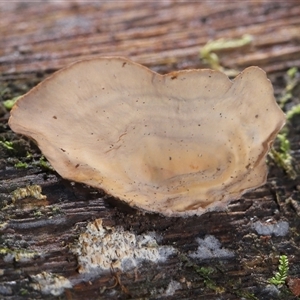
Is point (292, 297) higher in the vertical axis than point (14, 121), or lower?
lower

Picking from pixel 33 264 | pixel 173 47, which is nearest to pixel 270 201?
pixel 33 264

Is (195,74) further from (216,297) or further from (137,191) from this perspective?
(216,297)

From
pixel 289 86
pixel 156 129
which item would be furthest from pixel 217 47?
pixel 156 129

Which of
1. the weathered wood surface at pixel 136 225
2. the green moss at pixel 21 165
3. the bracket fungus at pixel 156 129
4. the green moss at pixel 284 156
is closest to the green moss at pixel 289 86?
the weathered wood surface at pixel 136 225

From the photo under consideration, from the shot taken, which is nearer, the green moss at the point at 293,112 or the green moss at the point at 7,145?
the green moss at the point at 7,145

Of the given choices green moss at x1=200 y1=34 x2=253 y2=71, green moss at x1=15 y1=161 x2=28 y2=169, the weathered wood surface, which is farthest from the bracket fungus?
green moss at x1=200 y1=34 x2=253 y2=71

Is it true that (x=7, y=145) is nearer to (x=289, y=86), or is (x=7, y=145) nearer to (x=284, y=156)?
(x=284, y=156)

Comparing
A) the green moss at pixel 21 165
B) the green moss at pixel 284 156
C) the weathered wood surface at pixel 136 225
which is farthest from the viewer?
the green moss at pixel 284 156

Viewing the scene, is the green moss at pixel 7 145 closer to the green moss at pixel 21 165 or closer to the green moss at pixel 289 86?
the green moss at pixel 21 165
